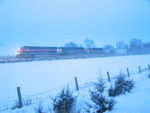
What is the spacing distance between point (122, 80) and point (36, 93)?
261 inches

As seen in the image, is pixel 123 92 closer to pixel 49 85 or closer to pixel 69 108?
pixel 69 108

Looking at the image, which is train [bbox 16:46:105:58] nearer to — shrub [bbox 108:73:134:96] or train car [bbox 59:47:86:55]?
train car [bbox 59:47:86:55]

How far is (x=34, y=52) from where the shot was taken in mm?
42344

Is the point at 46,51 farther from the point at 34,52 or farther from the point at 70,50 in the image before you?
the point at 70,50

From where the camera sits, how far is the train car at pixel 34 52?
3947 centimetres

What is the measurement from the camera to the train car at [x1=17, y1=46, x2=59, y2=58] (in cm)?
3947

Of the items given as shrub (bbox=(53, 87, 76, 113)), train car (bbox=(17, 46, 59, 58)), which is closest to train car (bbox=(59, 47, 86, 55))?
train car (bbox=(17, 46, 59, 58))

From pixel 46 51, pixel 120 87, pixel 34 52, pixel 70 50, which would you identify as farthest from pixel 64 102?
pixel 70 50

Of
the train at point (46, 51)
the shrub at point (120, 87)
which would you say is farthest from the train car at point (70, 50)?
the shrub at point (120, 87)

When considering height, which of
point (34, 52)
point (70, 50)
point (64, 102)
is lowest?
point (64, 102)

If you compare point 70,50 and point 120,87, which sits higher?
point 70,50

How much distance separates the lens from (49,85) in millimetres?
14477

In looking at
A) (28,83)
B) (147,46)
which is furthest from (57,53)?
(147,46)

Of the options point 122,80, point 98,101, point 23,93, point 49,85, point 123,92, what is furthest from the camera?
point 49,85
